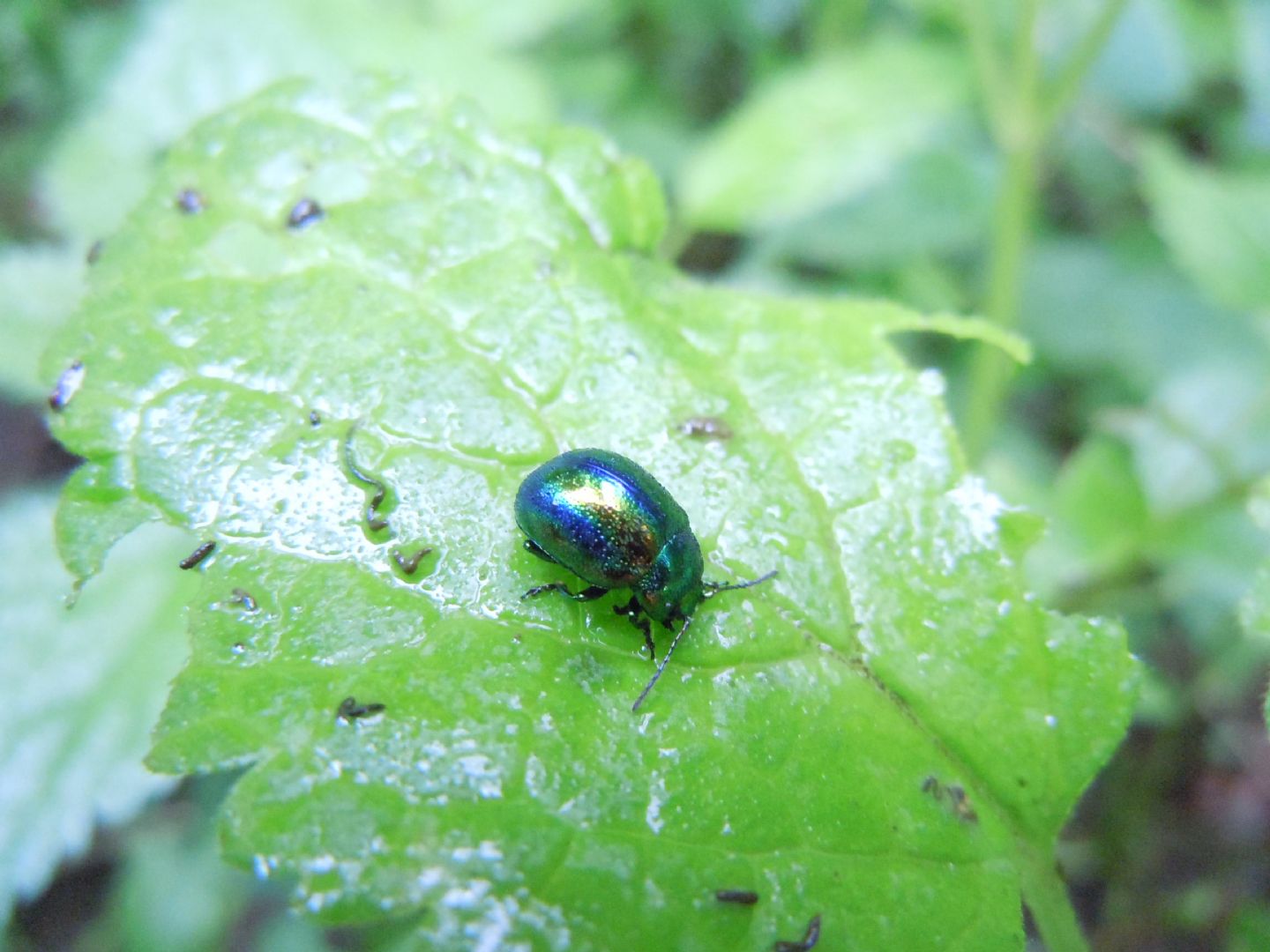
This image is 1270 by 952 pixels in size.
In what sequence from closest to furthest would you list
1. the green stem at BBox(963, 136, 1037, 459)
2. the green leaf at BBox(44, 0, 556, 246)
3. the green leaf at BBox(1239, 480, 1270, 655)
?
the green leaf at BBox(1239, 480, 1270, 655) < the green stem at BBox(963, 136, 1037, 459) < the green leaf at BBox(44, 0, 556, 246)

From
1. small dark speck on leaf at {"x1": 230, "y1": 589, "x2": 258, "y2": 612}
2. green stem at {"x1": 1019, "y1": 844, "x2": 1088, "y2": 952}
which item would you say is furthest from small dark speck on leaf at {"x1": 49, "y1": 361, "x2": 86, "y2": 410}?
green stem at {"x1": 1019, "y1": 844, "x2": 1088, "y2": 952}

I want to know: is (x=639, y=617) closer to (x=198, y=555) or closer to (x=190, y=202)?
(x=198, y=555)

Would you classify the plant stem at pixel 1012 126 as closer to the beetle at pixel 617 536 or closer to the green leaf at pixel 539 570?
the green leaf at pixel 539 570

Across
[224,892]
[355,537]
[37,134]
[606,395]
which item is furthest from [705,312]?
[37,134]


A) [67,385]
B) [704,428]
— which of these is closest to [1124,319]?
[704,428]

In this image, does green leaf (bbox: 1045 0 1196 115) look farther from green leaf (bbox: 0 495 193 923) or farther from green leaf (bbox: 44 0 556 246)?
green leaf (bbox: 0 495 193 923)
